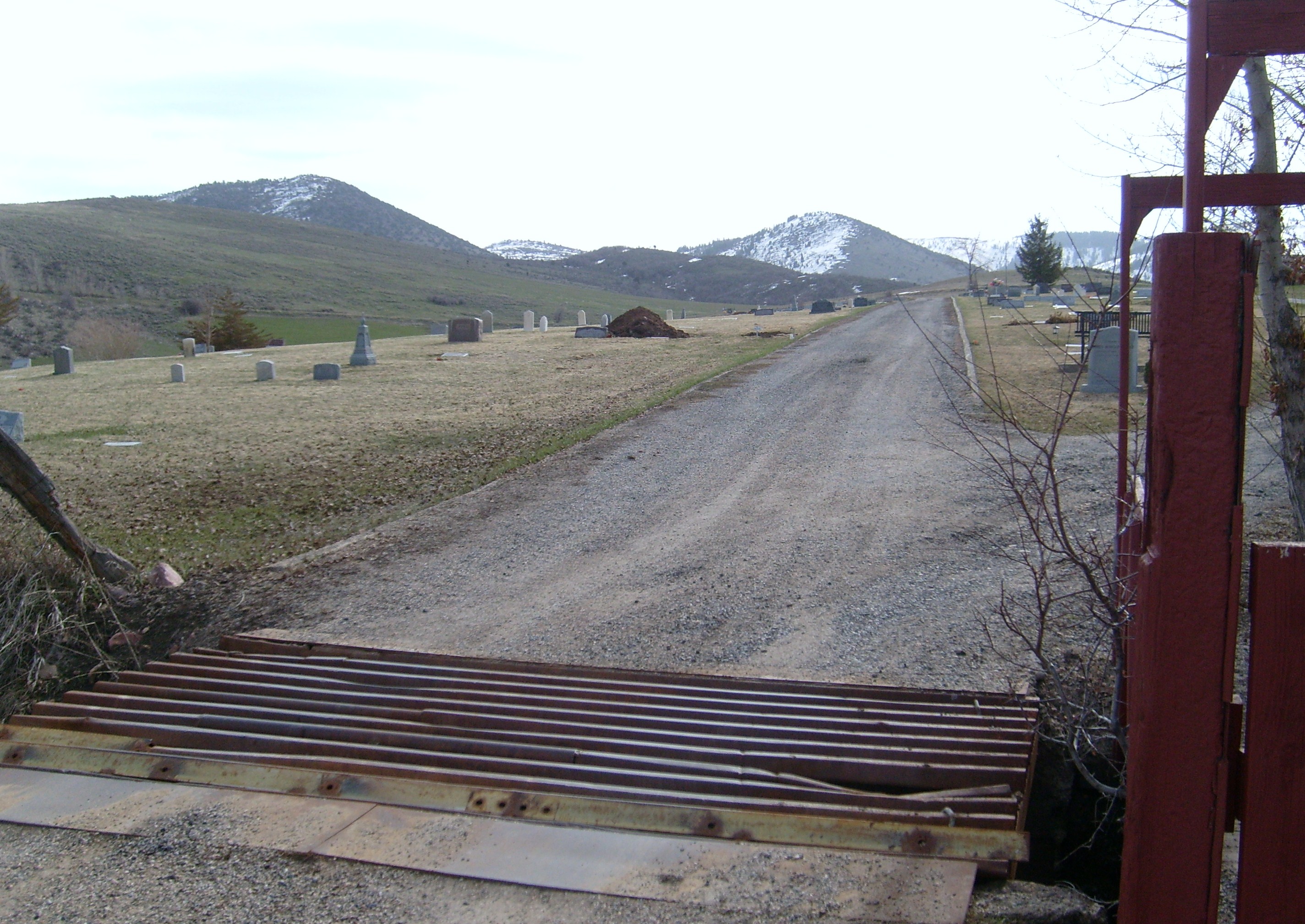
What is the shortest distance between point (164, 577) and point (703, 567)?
3408 mm

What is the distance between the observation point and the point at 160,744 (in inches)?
158

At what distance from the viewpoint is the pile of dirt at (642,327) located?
3072cm

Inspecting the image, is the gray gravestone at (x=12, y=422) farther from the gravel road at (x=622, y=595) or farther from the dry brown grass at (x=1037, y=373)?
the dry brown grass at (x=1037, y=373)

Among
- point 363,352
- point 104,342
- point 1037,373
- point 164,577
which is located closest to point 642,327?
point 363,352

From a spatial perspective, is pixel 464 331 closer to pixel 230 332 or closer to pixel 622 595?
pixel 230 332

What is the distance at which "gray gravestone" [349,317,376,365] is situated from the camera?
22.0m

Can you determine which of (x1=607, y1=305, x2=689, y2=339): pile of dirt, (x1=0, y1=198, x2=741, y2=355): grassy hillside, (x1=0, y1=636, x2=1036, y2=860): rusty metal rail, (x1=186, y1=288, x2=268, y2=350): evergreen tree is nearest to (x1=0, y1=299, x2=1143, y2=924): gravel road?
(x1=0, y1=636, x2=1036, y2=860): rusty metal rail

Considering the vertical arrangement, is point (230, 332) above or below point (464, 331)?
above

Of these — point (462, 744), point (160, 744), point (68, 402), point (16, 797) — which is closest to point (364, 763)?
point (462, 744)

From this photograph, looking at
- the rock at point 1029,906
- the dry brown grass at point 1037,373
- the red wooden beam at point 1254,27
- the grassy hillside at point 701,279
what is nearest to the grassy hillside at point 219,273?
the grassy hillside at point 701,279

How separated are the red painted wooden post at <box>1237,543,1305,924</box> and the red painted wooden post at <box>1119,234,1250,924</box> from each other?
6cm

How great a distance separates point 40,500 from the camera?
5.71 m

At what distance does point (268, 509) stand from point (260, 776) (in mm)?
4581

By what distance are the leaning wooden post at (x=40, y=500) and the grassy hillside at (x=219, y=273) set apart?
162ft
